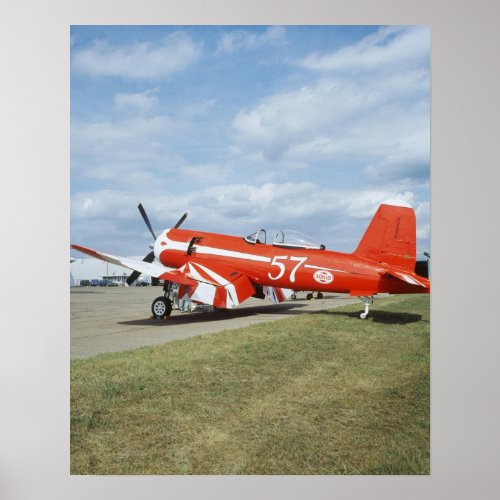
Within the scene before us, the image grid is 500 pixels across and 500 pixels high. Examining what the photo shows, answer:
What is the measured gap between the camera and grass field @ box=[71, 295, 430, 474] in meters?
3.22

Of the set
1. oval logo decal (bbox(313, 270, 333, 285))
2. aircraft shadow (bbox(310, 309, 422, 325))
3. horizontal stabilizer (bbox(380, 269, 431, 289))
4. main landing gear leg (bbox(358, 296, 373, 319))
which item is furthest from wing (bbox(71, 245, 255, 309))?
horizontal stabilizer (bbox(380, 269, 431, 289))

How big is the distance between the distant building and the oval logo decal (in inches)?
71.3

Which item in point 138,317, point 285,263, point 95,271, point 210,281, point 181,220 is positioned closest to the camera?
point 181,220

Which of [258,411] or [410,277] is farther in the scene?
[410,277]

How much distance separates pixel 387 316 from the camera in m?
4.09

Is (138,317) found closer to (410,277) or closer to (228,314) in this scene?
(228,314)

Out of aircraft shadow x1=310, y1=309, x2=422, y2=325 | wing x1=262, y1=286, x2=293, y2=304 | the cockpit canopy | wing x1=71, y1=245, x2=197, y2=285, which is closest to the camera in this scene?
aircraft shadow x1=310, y1=309, x2=422, y2=325

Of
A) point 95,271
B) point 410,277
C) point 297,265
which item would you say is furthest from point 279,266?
point 95,271

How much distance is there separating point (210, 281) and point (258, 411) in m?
2.07

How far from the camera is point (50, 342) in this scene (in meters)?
3.40

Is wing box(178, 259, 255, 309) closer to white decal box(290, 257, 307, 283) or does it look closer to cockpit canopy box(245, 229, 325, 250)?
white decal box(290, 257, 307, 283)

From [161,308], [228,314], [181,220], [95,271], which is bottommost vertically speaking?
[228,314]

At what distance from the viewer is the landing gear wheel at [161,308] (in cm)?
449

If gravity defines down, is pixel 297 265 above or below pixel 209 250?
below
